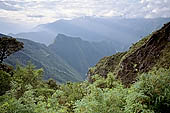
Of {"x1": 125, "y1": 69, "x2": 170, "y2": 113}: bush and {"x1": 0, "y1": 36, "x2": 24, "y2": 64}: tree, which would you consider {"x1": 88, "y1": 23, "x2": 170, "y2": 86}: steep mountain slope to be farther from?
{"x1": 0, "y1": 36, "x2": 24, "y2": 64}: tree

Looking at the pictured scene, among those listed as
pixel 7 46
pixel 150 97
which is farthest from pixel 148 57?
pixel 7 46

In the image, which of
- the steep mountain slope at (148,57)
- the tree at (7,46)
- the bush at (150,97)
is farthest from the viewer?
the tree at (7,46)

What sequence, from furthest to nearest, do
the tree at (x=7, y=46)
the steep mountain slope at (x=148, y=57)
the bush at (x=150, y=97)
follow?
the tree at (x=7, y=46)
the steep mountain slope at (x=148, y=57)
the bush at (x=150, y=97)

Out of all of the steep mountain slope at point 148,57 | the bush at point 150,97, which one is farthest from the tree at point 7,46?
the bush at point 150,97

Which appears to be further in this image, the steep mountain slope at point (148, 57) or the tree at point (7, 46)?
the tree at point (7, 46)

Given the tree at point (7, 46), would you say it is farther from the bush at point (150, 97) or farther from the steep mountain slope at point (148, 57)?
the bush at point (150, 97)

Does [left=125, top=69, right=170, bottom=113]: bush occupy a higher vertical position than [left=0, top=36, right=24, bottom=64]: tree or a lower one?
higher

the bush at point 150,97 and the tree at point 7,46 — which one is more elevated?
the bush at point 150,97

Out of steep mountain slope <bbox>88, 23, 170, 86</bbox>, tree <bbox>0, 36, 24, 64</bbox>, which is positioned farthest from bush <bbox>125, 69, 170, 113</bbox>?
tree <bbox>0, 36, 24, 64</bbox>

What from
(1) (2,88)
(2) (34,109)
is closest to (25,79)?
(1) (2,88)

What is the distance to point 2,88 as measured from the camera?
1836 cm

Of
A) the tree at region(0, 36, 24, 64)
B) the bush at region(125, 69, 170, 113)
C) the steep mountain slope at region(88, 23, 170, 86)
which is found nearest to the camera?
the bush at region(125, 69, 170, 113)

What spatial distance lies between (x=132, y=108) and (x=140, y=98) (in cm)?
37

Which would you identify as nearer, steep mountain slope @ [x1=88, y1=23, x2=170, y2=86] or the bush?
the bush
